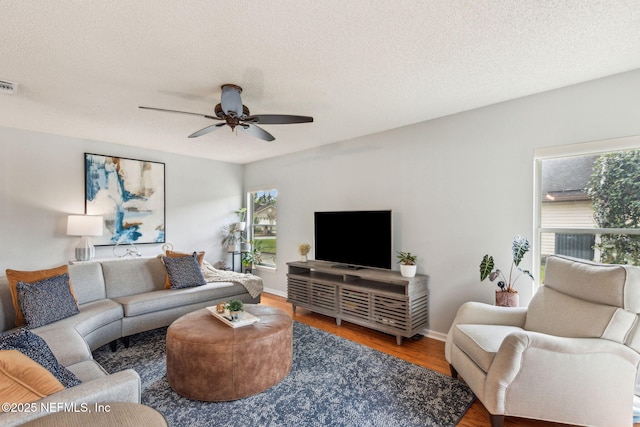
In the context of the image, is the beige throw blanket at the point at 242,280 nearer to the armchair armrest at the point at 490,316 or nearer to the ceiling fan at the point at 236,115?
the ceiling fan at the point at 236,115

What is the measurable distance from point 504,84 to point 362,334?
291 cm

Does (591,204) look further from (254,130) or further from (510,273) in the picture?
(254,130)

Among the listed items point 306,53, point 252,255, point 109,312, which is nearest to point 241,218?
point 252,255

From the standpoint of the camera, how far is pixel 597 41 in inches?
74.5

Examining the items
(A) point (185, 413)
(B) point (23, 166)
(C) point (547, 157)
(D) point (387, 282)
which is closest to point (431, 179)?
(C) point (547, 157)

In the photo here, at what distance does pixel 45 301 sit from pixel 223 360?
5.40 ft

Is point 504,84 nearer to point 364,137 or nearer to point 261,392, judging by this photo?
point 364,137

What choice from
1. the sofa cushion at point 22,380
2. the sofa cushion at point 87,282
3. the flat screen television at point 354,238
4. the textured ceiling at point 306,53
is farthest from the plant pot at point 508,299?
the sofa cushion at point 87,282

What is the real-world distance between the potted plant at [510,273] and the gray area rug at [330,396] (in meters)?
0.86

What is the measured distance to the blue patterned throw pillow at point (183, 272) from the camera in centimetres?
358

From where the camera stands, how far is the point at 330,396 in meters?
2.18

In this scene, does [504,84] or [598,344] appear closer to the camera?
[598,344]

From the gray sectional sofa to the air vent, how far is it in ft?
5.42

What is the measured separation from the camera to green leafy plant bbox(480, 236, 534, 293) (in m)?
2.61
